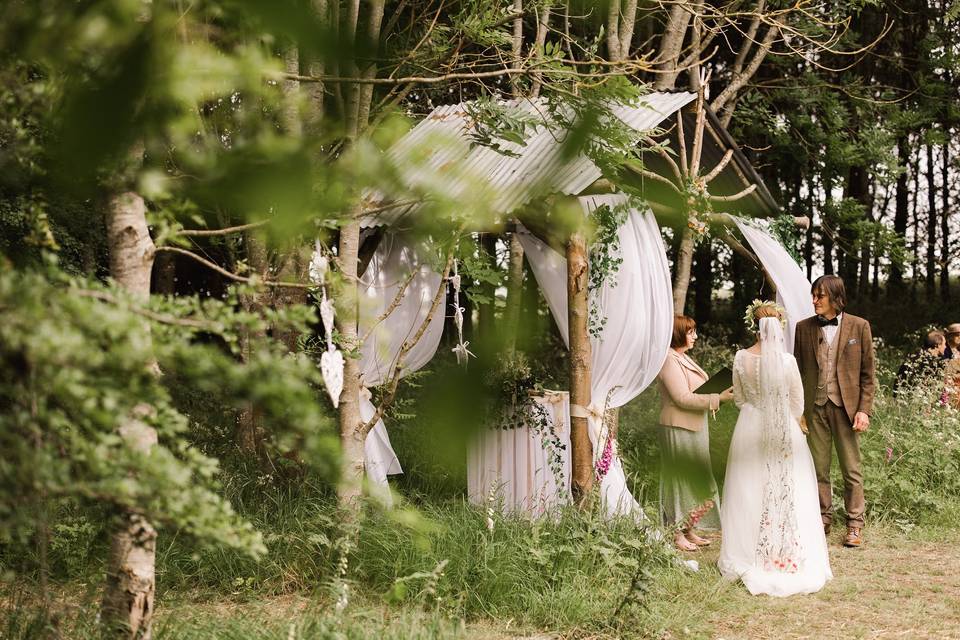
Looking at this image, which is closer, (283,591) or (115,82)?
(115,82)

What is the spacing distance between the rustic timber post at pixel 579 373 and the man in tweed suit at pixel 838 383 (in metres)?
1.34

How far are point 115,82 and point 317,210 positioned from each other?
4.5 inches

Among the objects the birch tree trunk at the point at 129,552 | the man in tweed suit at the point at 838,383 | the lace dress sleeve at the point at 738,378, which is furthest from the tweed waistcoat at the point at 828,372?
the birch tree trunk at the point at 129,552

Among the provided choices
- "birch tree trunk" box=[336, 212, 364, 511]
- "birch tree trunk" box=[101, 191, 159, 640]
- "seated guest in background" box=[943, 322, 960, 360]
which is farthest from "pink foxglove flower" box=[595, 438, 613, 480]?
"seated guest in background" box=[943, 322, 960, 360]

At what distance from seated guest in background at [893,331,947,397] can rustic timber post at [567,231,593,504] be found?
10.8 ft

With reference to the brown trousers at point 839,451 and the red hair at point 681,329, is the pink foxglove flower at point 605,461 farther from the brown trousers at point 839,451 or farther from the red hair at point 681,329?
the brown trousers at point 839,451

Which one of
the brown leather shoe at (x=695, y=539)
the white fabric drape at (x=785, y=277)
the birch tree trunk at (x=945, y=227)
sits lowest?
the brown leather shoe at (x=695, y=539)

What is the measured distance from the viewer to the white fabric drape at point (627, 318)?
233 inches

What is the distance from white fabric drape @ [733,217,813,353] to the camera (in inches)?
276

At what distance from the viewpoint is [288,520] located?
5.04 meters

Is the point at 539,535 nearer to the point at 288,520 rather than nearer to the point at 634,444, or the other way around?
the point at 288,520

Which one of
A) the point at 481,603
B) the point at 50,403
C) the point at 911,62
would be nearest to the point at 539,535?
the point at 481,603

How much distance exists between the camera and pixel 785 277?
7.06 meters

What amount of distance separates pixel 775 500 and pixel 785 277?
8.32ft
